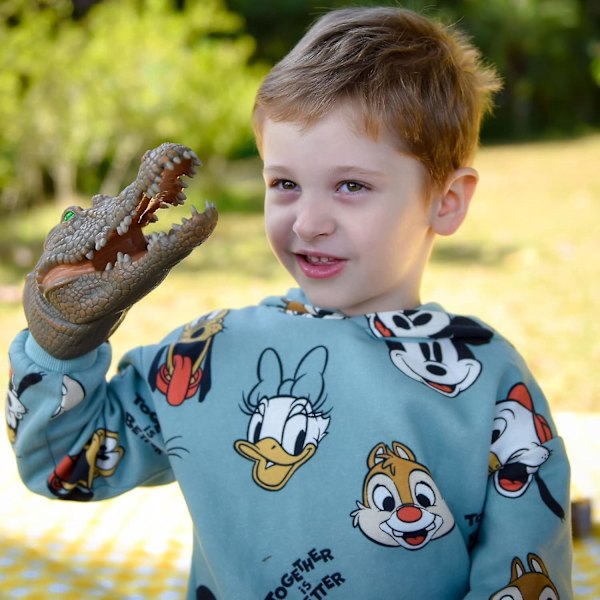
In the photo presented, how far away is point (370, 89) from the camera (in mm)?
1531

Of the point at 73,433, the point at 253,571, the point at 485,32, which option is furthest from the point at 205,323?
the point at 485,32

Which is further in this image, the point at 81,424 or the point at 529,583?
the point at 81,424

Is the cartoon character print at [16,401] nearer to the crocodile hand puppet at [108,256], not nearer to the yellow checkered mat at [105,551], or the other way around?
the crocodile hand puppet at [108,256]

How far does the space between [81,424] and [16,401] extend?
123 mm

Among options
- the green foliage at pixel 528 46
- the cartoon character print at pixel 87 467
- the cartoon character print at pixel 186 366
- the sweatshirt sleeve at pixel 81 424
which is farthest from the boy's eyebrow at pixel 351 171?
the green foliage at pixel 528 46

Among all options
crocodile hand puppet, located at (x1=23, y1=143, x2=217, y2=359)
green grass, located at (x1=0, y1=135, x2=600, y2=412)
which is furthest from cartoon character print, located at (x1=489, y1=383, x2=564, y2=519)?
green grass, located at (x1=0, y1=135, x2=600, y2=412)

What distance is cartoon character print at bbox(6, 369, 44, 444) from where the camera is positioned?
1541 millimetres

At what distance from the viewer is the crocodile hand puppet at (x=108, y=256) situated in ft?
4.49

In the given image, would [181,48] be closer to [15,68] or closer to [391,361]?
[15,68]

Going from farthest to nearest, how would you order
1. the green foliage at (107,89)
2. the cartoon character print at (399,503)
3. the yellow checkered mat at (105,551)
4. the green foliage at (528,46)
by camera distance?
the green foliage at (528,46) < the green foliage at (107,89) < the yellow checkered mat at (105,551) < the cartoon character print at (399,503)

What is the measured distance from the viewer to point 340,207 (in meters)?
1.53

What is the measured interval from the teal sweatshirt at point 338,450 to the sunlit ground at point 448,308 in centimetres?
67

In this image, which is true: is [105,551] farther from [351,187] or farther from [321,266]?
[351,187]

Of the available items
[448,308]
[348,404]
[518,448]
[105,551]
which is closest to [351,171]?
[348,404]
